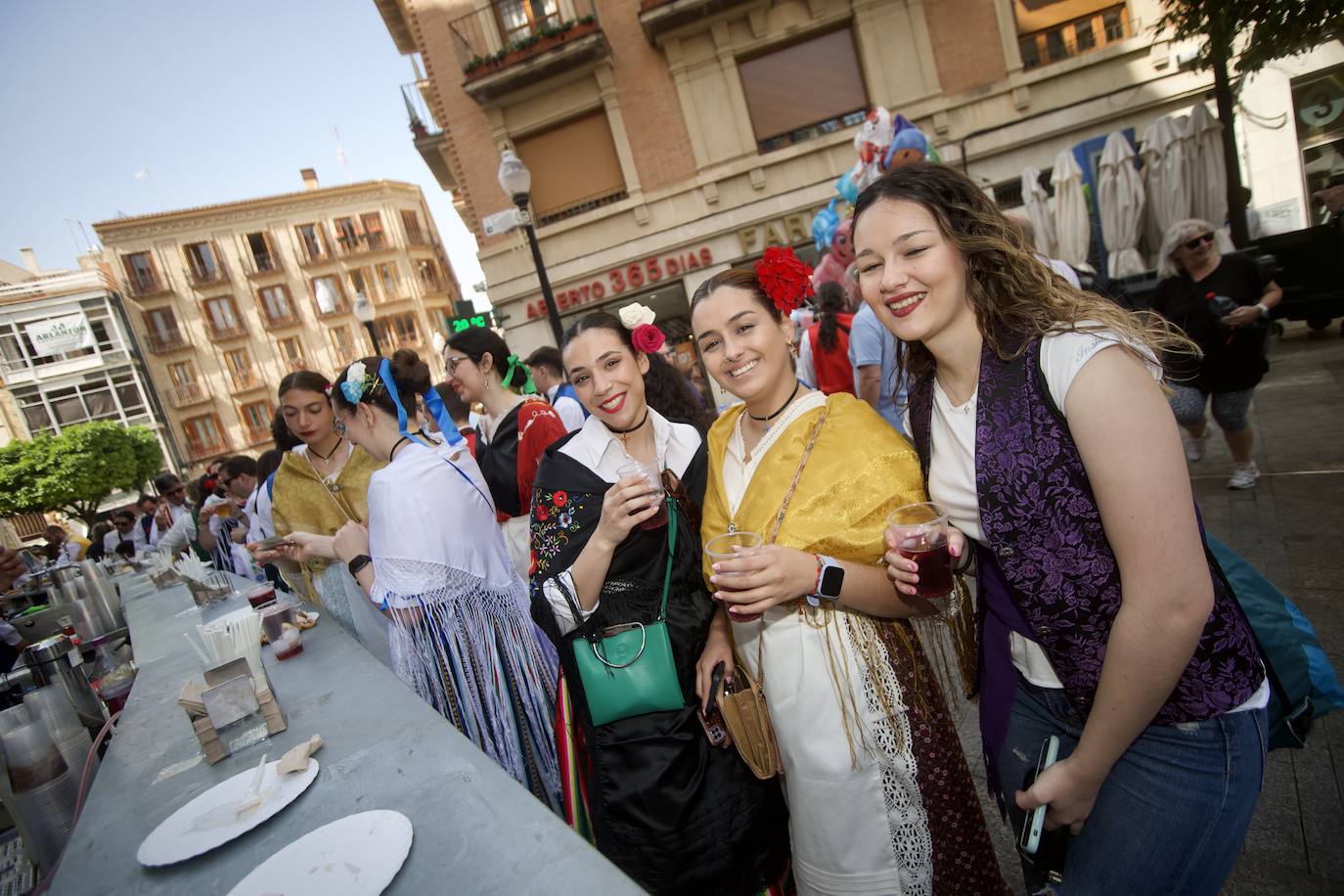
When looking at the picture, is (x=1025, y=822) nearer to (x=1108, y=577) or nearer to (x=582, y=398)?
(x=1108, y=577)

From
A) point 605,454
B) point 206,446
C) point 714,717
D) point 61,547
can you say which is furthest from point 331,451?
point 206,446

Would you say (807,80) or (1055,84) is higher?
(807,80)

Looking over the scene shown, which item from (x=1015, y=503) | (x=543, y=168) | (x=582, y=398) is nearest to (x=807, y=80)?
(x=543, y=168)

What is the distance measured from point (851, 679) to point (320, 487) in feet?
11.0

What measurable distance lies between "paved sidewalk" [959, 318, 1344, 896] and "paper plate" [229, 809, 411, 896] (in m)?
2.00

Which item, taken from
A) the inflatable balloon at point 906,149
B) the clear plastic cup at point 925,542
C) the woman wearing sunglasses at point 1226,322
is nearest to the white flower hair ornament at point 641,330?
the clear plastic cup at point 925,542

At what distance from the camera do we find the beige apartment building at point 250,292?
29.2m

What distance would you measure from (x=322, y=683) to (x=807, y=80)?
13271 mm

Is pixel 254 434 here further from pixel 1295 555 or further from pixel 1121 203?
pixel 1295 555

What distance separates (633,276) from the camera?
12516mm

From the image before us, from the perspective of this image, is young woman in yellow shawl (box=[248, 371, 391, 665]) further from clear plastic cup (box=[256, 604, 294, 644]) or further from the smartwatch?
the smartwatch

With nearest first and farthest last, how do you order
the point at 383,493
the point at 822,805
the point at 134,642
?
the point at 822,805
the point at 383,493
the point at 134,642

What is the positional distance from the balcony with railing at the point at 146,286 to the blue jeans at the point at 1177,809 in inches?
1536

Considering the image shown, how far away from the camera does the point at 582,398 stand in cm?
220
